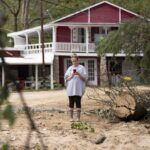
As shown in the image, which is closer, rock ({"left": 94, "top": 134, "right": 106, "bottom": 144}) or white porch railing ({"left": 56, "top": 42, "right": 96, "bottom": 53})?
rock ({"left": 94, "top": 134, "right": 106, "bottom": 144})

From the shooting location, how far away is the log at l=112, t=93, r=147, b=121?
44.4 ft

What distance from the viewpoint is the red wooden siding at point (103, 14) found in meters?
44.7

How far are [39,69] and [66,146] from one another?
3512cm

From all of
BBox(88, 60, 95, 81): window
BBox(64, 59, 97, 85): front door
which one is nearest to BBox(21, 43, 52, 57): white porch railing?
BBox(64, 59, 97, 85): front door

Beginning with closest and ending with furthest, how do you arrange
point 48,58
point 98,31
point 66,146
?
point 66,146 < point 48,58 < point 98,31

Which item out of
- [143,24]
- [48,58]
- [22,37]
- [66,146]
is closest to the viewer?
[66,146]

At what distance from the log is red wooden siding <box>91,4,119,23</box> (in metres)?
31.1

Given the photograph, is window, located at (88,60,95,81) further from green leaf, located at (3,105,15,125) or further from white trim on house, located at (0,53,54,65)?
green leaf, located at (3,105,15,125)

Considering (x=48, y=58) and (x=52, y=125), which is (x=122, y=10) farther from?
(x=52, y=125)

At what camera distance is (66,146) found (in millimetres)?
10438

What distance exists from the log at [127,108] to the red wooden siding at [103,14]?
102 ft

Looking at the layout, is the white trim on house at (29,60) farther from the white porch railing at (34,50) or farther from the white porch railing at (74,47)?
the white porch railing at (34,50)

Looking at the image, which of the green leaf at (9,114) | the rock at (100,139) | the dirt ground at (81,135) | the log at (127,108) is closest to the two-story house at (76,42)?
the log at (127,108)

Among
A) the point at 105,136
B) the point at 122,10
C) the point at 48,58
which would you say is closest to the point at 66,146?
the point at 105,136
